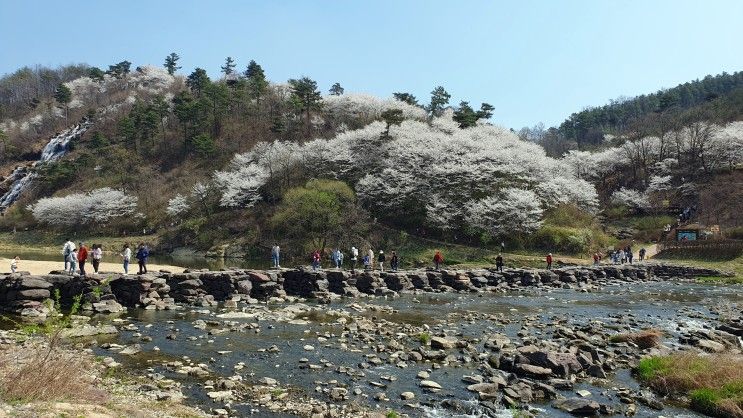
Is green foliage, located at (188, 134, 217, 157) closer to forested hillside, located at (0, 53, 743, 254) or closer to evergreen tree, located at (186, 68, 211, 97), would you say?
forested hillside, located at (0, 53, 743, 254)

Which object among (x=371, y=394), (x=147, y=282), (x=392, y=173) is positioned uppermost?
(x=392, y=173)

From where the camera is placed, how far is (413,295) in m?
29.6

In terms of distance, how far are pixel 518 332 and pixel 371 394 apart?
9.34m

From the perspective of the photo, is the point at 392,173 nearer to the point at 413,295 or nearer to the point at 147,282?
the point at 413,295

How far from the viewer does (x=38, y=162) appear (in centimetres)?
9669

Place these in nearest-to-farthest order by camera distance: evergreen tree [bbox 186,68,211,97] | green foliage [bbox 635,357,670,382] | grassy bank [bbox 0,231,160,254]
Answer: green foliage [bbox 635,357,670,382]
grassy bank [bbox 0,231,160,254]
evergreen tree [bbox 186,68,211,97]

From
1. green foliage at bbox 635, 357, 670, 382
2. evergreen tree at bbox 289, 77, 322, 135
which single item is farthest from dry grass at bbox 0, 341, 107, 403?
evergreen tree at bbox 289, 77, 322, 135

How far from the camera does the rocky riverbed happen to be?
1098cm

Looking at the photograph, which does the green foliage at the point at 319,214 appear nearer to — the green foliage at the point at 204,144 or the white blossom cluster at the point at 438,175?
the white blossom cluster at the point at 438,175

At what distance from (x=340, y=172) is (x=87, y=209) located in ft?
138

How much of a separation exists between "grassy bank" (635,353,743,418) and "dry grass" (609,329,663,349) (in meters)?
2.49

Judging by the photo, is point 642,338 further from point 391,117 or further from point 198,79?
point 198,79

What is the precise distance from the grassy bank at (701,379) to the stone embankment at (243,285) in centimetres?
1498

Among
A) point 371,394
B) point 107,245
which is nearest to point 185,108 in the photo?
point 107,245
